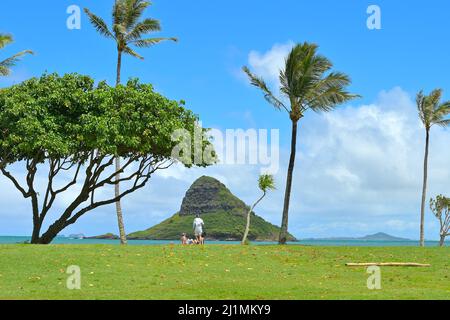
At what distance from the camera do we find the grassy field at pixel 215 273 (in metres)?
21.5

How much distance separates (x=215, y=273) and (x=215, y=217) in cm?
14937

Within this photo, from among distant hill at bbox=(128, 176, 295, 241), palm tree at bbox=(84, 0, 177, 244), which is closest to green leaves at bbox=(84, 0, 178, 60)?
palm tree at bbox=(84, 0, 177, 244)

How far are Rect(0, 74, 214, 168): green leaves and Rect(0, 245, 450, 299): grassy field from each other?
691 centimetres

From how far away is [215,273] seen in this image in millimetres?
26938

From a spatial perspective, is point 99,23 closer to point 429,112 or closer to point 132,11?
point 132,11

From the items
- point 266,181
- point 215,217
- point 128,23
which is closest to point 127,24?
point 128,23

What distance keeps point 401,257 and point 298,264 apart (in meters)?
6.37

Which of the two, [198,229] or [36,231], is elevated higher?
[198,229]

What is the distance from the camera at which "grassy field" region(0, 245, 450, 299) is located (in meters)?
21.5

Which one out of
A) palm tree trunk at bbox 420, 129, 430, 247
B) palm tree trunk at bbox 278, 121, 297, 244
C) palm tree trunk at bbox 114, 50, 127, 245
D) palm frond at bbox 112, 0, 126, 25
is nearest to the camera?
palm tree trunk at bbox 278, 121, 297, 244

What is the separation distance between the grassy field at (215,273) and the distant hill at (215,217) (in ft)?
411

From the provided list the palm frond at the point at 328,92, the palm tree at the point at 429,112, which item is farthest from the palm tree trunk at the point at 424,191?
the palm frond at the point at 328,92

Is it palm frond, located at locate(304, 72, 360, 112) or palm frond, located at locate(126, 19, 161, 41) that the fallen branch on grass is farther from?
palm frond, located at locate(126, 19, 161, 41)
